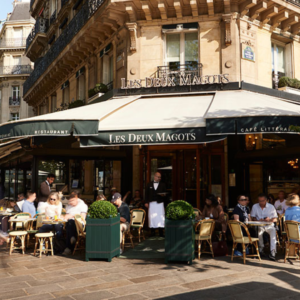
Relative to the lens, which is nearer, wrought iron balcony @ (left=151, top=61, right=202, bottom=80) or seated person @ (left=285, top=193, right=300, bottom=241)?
seated person @ (left=285, top=193, right=300, bottom=241)

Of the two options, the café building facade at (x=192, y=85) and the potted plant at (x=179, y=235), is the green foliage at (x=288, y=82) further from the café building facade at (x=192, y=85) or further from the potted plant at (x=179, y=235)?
the potted plant at (x=179, y=235)

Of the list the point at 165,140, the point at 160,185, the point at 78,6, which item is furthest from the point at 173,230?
the point at 78,6

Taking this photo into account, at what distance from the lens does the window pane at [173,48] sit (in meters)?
12.5

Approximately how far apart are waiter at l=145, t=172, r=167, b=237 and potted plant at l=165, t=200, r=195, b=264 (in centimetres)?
291

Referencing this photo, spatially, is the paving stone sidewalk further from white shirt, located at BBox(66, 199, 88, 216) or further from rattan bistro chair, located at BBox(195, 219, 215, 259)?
white shirt, located at BBox(66, 199, 88, 216)

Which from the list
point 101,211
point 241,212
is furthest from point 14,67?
point 241,212

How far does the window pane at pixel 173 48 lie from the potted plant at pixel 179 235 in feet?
22.2

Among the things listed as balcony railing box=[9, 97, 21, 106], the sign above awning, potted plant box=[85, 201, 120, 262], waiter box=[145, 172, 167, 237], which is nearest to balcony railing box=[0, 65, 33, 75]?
balcony railing box=[9, 97, 21, 106]

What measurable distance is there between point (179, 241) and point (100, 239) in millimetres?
1565

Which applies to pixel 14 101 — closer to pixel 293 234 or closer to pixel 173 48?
pixel 173 48

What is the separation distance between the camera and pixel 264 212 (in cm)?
831

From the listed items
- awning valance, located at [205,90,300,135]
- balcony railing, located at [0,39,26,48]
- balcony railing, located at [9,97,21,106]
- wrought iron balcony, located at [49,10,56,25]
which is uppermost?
→ balcony railing, located at [0,39,26,48]

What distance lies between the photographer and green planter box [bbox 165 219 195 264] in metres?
6.99

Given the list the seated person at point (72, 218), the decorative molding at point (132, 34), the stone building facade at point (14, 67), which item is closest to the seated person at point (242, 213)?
the seated person at point (72, 218)
